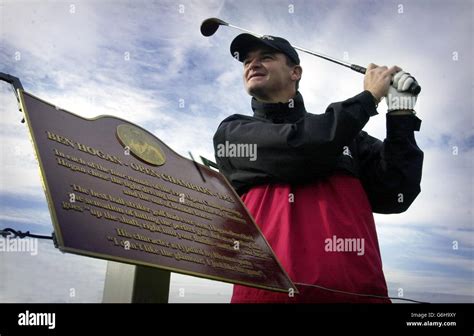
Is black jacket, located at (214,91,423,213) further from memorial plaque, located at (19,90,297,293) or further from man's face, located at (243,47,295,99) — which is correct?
memorial plaque, located at (19,90,297,293)

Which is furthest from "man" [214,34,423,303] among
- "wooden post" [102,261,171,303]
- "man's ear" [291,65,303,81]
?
"wooden post" [102,261,171,303]

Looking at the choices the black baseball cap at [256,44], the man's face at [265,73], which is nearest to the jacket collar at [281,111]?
the man's face at [265,73]

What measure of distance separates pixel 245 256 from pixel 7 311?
1.28 m

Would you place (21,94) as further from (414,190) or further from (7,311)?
(414,190)

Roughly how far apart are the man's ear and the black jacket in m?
0.20

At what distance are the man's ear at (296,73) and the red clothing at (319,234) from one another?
87 cm

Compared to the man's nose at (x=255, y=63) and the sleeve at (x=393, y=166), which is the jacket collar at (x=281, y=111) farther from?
the sleeve at (x=393, y=166)

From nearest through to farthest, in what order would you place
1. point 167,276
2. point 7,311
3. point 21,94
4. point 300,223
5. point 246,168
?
Result: point 21,94
point 167,276
point 7,311
point 300,223
point 246,168

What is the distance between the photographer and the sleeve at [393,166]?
9.36ft

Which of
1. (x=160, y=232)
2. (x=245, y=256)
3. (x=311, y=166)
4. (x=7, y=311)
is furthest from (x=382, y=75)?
(x=7, y=311)

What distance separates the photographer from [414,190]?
302cm

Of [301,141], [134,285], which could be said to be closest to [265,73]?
[301,141]

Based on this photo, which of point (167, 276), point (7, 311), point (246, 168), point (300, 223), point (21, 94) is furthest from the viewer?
point (246, 168)

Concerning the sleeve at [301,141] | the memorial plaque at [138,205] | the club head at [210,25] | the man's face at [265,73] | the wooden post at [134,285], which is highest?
the club head at [210,25]
